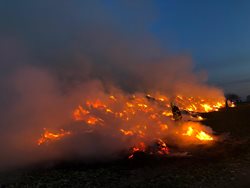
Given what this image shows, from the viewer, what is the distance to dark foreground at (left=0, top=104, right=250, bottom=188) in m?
17.0

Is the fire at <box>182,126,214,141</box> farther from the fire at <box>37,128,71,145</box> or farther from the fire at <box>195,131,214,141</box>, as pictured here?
the fire at <box>37,128,71,145</box>

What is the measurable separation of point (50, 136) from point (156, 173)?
36.3 ft

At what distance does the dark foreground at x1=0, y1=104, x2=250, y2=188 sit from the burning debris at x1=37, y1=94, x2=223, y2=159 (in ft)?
8.57

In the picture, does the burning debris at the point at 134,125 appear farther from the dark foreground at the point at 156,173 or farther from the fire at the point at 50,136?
the dark foreground at the point at 156,173

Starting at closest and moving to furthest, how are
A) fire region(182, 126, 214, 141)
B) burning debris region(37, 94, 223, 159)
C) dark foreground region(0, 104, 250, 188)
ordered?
dark foreground region(0, 104, 250, 188), burning debris region(37, 94, 223, 159), fire region(182, 126, 214, 141)

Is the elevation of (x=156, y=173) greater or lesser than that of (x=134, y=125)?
lesser

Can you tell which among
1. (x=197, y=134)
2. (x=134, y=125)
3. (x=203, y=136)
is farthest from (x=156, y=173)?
(x=203, y=136)

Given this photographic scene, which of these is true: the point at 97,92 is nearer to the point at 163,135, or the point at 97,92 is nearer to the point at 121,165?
the point at 163,135

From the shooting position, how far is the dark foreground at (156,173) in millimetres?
16953

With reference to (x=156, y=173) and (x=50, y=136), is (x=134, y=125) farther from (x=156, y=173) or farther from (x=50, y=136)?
(x=156, y=173)

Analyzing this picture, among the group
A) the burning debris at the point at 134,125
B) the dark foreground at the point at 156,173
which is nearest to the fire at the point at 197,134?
the burning debris at the point at 134,125

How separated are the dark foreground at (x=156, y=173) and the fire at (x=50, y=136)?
13.3 ft

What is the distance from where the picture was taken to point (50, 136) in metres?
26.3

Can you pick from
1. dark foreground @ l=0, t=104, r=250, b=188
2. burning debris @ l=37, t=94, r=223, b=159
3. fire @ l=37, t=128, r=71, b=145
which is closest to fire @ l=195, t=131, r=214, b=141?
burning debris @ l=37, t=94, r=223, b=159
